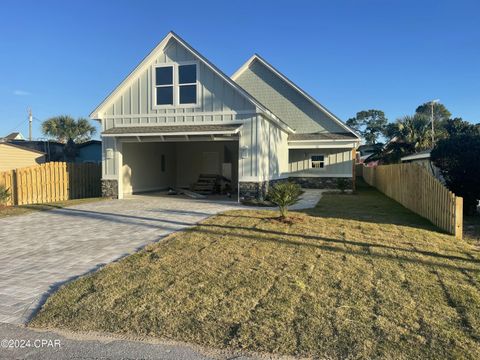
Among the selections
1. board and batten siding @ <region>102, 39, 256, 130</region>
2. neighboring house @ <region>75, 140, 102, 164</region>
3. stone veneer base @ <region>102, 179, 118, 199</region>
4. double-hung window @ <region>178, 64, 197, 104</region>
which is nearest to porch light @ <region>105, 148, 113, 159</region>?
board and batten siding @ <region>102, 39, 256, 130</region>

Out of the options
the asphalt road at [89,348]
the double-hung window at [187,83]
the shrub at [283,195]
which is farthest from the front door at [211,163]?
the asphalt road at [89,348]

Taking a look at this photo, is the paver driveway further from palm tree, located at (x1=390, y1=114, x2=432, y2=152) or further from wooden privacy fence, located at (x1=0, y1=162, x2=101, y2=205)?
palm tree, located at (x1=390, y1=114, x2=432, y2=152)

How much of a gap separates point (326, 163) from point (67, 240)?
733 inches

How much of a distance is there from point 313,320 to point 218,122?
1232cm

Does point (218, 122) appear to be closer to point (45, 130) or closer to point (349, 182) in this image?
point (349, 182)

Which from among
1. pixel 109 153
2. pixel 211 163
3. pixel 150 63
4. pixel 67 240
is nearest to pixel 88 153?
pixel 211 163

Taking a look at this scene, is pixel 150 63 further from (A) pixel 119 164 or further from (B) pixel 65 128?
(B) pixel 65 128

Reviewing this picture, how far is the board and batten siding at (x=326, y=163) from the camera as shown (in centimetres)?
2364

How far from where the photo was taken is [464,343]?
3562 mm

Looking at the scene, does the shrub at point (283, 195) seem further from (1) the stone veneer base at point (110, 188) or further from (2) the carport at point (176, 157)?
(1) the stone veneer base at point (110, 188)

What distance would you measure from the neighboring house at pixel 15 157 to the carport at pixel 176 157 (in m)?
9.41

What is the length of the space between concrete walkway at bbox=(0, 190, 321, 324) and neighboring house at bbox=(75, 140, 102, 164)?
61.1 ft

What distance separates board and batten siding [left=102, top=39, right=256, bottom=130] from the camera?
50.5 feet

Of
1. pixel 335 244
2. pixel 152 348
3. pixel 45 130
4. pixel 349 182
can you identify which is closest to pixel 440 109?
pixel 349 182
